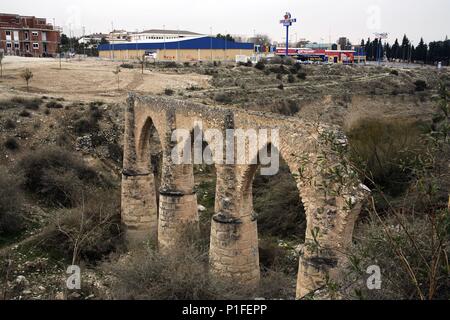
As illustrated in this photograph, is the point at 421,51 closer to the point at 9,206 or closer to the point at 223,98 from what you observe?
the point at 223,98

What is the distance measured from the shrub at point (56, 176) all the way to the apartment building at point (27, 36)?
36039 millimetres

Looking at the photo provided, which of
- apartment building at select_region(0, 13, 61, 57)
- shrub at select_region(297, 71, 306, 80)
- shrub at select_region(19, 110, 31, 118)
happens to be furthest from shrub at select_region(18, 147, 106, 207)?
apartment building at select_region(0, 13, 61, 57)

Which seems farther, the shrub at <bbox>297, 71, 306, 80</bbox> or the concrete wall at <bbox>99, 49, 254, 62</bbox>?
the concrete wall at <bbox>99, 49, 254, 62</bbox>

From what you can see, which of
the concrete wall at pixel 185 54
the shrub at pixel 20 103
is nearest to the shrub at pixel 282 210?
the shrub at pixel 20 103

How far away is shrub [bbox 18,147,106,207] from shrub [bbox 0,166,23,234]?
5.30ft

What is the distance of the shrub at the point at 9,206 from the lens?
1420 cm

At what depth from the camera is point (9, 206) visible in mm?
14516

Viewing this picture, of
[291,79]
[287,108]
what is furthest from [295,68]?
[287,108]

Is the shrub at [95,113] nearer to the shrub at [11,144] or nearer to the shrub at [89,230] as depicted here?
the shrub at [11,144]

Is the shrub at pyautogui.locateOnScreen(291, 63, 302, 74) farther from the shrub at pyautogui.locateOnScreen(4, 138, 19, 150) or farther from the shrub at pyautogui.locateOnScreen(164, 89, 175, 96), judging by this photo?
the shrub at pyautogui.locateOnScreen(4, 138, 19, 150)

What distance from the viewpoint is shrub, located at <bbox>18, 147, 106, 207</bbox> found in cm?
1720

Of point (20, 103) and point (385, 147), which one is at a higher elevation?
point (20, 103)

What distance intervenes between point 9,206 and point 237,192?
823 centimetres

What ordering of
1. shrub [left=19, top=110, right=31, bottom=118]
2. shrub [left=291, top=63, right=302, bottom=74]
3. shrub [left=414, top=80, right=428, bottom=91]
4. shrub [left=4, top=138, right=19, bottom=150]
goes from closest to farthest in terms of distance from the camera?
shrub [left=4, top=138, right=19, bottom=150] < shrub [left=19, top=110, right=31, bottom=118] < shrub [left=414, top=80, right=428, bottom=91] < shrub [left=291, top=63, right=302, bottom=74]
